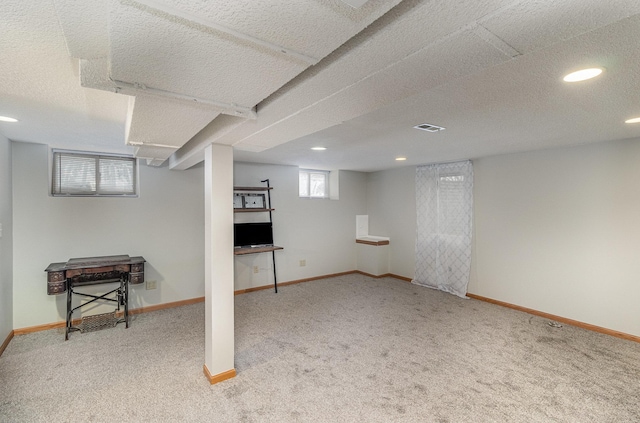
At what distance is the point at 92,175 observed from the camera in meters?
3.63

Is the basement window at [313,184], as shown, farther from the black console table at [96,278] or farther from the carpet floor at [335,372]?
the black console table at [96,278]

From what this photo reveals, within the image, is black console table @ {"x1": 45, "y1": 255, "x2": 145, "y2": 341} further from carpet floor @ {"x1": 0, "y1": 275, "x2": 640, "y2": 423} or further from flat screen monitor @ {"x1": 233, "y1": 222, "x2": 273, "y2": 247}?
flat screen monitor @ {"x1": 233, "y1": 222, "x2": 273, "y2": 247}

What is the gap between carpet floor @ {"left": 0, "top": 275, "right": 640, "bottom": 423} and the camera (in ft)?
6.58

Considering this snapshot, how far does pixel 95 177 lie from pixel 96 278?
4.06 ft

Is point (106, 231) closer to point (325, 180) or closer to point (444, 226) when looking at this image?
point (325, 180)

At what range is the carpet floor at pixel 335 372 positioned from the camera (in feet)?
6.58

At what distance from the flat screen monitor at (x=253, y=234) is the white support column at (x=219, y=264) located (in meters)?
2.16

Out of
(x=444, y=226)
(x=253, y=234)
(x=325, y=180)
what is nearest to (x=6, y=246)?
(x=253, y=234)

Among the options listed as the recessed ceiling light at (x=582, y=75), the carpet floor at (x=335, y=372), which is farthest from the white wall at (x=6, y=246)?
the recessed ceiling light at (x=582, y=75)

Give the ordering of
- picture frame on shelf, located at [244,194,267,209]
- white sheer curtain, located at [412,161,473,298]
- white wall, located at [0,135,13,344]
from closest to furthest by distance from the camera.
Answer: white wall, located at [0,135,13,344]
white sheer curtain, located at [412,161,473,298]
picture frame on shelf, located at [244,194,267,209]

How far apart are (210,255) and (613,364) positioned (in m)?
3.57

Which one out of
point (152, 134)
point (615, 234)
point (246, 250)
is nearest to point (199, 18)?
point (152, 134)

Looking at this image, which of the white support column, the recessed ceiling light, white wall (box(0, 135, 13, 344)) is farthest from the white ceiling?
white wall (box(0, 135, 13, 344))

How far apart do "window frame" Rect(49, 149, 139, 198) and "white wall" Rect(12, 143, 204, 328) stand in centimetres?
8
